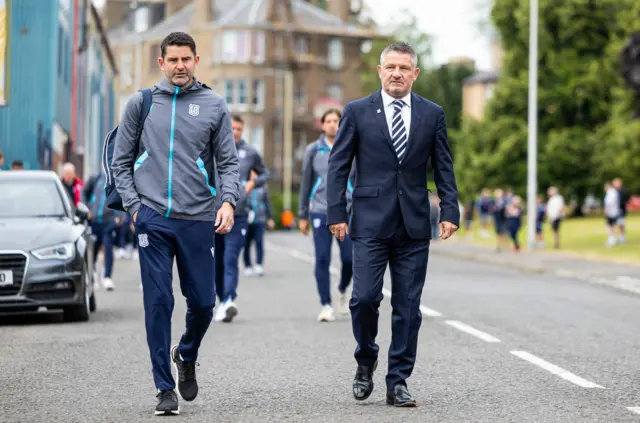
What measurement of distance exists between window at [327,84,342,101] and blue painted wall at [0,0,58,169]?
58895 millimetres

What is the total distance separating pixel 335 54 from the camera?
94.8 meters

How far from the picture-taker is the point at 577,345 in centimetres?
1127

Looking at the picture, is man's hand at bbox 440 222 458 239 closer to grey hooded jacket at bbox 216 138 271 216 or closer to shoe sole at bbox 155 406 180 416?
shoe sole at bbox 155 406 180 416

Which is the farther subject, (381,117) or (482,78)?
(482,78)

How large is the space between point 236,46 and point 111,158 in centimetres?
8435

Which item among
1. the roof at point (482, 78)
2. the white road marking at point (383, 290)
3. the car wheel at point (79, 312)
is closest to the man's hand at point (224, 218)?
the white road marking at point (383, 290)

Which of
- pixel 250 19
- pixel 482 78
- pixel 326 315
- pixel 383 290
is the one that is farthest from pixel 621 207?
pixel 482 78

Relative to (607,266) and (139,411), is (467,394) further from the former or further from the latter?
(607,266)

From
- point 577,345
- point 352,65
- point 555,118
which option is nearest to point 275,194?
point 352,65

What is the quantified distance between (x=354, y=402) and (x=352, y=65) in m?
88.5

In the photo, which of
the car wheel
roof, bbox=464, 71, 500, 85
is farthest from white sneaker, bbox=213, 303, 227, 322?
roof, bbox=464, 71, 500, 85

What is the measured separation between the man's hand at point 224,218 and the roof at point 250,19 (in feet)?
274

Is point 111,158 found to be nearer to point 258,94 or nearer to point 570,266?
point 570,266

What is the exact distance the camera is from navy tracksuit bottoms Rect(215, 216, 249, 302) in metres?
13.3
